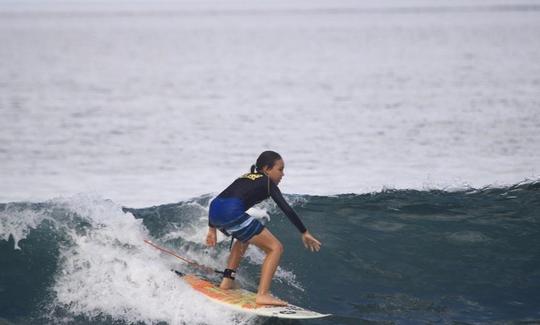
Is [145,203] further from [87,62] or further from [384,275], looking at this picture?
[87,62]

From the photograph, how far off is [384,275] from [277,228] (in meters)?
1.83

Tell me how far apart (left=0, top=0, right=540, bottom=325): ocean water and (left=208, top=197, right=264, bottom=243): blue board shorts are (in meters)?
0.69

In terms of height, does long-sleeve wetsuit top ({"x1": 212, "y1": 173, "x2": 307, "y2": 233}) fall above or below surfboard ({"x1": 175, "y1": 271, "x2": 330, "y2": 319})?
above

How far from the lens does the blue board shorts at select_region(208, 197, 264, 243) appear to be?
7.63 m

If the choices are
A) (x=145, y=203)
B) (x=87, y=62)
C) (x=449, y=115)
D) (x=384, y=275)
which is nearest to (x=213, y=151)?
(x=145, y=203)

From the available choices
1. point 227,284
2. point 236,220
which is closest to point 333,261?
point 227,284

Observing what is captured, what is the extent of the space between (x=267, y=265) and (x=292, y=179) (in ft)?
27.2

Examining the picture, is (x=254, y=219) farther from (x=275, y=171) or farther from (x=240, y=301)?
(x=240, y=301)

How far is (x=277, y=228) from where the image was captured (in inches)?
412

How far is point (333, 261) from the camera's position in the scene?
9477mm

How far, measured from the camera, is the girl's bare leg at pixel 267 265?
7480mm

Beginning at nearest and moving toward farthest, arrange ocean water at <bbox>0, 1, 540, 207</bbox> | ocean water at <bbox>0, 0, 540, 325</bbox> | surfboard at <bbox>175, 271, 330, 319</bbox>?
surfboard at <bbox>175, 271, 330, 319</bbox> → ocean water at <bbox>0, 0, 540, 325</bbox> → ocean water at <bbox>0, 1, 540, 207</bbox>

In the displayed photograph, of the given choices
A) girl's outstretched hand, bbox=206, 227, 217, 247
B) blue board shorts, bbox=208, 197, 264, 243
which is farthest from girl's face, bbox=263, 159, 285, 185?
girl's outstretched hand, bbox=206, 227, 217, 247

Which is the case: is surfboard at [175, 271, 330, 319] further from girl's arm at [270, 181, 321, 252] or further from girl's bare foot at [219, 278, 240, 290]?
girl's arm at [270, 181, 321, 252]
